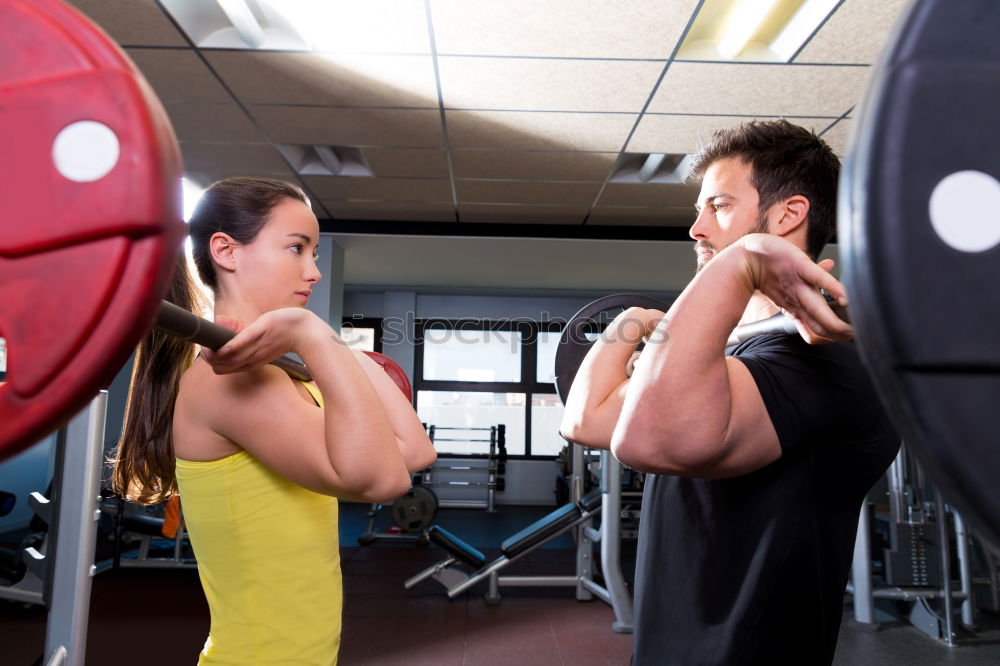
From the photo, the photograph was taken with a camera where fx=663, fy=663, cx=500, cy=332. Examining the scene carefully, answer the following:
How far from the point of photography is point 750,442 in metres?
0.70

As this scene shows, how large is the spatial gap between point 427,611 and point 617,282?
4.06 meters

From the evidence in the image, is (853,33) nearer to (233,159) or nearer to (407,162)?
(407,162)

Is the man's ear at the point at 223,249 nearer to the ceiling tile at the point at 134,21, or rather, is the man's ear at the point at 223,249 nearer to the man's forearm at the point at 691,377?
the man's forearm at the point at 691,377

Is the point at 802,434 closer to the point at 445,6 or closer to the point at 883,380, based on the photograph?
the point at 883,380

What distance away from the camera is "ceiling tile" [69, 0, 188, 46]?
7.55ft

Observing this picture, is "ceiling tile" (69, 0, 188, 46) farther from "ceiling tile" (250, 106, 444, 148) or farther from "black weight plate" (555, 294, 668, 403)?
"black weight plate" (555, 294, 668, 403)

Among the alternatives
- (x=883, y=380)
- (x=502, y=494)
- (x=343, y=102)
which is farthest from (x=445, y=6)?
(x=502, y=494)

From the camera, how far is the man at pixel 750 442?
66 centimetres

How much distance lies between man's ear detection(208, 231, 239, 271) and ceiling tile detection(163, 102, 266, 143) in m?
2.43

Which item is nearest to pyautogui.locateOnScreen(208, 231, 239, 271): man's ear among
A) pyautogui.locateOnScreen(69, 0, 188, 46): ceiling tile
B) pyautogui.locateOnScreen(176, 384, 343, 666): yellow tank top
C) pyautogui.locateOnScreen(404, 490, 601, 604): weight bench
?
pyautogui.locateOnScreen(176, 384, 343, 666): yellow tank top

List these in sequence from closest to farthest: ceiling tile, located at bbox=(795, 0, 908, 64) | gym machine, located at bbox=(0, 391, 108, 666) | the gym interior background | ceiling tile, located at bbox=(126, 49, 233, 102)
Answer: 1. gym machine, located at bbox=(0, 391, 108, 666)
2. ceiling tile, located at bbox=(795, 0, 908, 64)
3. the gym interior background
4. ceiling tile, located at bbox=(126, 49, 233, 102)

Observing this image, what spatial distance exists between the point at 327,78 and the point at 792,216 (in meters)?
2.42

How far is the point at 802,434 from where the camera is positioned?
737 mm

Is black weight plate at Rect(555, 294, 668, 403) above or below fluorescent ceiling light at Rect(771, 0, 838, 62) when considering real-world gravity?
below
